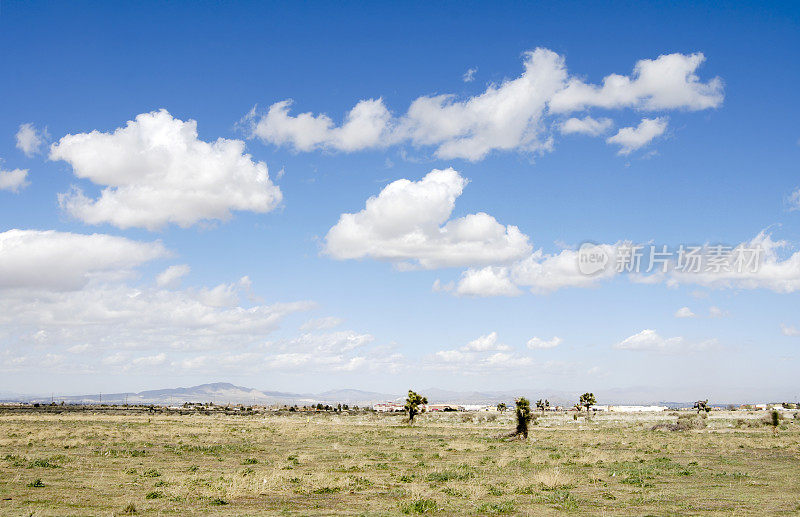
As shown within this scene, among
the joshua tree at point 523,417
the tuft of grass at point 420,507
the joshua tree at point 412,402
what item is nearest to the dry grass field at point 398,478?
the tuft of grass at point 420,507

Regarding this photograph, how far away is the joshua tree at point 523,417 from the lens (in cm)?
5878

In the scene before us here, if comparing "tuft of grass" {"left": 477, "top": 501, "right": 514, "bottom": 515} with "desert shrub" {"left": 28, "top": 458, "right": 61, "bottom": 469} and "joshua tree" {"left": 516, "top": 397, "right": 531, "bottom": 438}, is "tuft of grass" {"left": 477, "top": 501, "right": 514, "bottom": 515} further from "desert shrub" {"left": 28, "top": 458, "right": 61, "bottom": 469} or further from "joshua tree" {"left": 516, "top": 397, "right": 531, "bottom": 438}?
"joshua tree" {"left": 516, "top": 397, "right": 531, "bottom": 438}

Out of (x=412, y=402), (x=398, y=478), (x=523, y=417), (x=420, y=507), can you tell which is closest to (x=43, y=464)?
(x=398, y=478)

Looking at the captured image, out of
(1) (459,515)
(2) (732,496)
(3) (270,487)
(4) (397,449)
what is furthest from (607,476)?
(4) (397,449)

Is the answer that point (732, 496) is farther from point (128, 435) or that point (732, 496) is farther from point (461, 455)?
point (128, 435)

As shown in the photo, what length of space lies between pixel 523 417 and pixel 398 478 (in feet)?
102

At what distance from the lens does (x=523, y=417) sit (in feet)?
194

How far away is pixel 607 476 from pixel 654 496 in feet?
22.7

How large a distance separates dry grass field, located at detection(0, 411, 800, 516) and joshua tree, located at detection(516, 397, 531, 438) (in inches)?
225

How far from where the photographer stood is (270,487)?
2709 centimetres

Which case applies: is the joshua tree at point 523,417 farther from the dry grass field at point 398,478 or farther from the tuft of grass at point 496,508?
the tuft of grass at point 496,508

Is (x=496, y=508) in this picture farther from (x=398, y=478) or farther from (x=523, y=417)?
(x=523, y=417)

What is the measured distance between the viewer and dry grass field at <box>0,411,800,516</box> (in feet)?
74.7

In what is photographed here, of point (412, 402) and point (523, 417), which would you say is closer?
point (523, 417)
